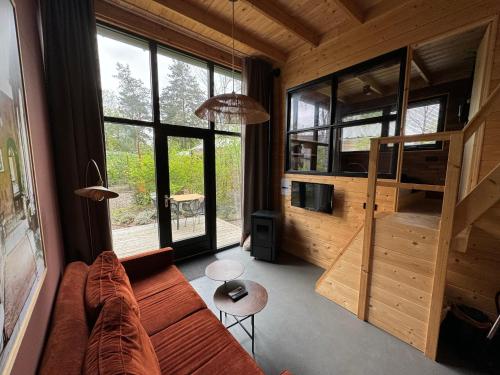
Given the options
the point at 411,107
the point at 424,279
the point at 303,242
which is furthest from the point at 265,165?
the point at 411,107

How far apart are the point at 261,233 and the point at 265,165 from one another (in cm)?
123

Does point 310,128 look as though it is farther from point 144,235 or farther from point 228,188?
point 144,235

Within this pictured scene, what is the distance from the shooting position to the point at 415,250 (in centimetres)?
182

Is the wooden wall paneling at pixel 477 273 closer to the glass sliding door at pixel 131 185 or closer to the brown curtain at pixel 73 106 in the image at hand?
the glass sliding door at pixel 131 185

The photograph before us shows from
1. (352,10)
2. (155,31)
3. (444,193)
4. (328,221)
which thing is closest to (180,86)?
(155,31)

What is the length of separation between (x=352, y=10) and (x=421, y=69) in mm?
1874

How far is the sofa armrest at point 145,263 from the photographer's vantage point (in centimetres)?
208

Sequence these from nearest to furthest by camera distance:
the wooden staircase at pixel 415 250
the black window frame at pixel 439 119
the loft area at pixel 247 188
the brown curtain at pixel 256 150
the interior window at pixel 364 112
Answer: the loft area at pixel 247 188 < the wooden staircase at pixel 415 250 < the interior window at pixel 364 112 < the brown curtain at pixel 256 150 < the black window frame at pixel 439 119

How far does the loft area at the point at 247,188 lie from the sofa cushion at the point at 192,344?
0.01 metres

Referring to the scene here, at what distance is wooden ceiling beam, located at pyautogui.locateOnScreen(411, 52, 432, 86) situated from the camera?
10.1 ft

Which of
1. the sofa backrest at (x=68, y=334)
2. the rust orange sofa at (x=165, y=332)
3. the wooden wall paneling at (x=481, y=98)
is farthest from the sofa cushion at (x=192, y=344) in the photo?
the wooden wall paneling at (x=481, y=98)

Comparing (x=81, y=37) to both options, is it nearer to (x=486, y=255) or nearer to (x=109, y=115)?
(x=109, y=115)

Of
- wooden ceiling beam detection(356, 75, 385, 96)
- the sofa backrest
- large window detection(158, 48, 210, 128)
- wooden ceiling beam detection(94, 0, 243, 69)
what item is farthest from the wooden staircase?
wooden ceiling beam detection(94, 0, 243, 69)

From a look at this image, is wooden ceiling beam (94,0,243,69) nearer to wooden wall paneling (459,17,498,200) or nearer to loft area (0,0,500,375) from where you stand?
loft area (0,0,500,375)
